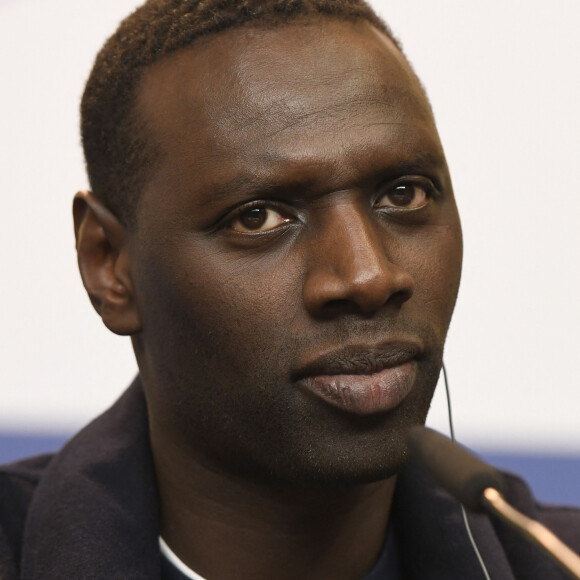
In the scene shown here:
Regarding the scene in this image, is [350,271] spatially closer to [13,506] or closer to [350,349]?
[350,349]

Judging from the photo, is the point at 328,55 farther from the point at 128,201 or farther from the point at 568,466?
the point at 568,466

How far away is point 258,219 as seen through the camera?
144 centimetres

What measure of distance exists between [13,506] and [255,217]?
0.70 m

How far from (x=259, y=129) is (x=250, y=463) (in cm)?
52

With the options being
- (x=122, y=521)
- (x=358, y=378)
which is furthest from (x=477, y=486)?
(x=122, y=521)

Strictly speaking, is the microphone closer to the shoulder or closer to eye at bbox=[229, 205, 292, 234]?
eye at bbox=[229, 205, 292, 234]

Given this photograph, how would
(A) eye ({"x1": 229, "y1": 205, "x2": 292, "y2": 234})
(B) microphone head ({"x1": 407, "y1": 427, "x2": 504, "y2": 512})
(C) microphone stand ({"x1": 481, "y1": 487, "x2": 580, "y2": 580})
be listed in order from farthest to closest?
1. (A) eye ({"x1": 229, "y1": 205, "x2": 292, "y2": 234})
2. (B) microphone head ({"x1": 407, "y1": 427, "x2": 504, "y2": 512})
3. (C) microphone stand ({"x1": 481, "y1": 487, "x2": 580, "y2": 580})

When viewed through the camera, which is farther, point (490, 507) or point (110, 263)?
point (110, 263)

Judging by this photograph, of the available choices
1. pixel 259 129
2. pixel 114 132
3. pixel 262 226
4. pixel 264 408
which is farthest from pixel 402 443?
pixel 114 132

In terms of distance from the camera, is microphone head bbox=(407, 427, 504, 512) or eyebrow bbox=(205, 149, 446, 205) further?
eyebrow bbox=(205, 149, 446, 205)

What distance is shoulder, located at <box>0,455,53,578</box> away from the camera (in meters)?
1.57

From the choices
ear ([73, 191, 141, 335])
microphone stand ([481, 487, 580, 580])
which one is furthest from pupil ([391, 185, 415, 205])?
microphone stand ([481, 487, 580, 580])

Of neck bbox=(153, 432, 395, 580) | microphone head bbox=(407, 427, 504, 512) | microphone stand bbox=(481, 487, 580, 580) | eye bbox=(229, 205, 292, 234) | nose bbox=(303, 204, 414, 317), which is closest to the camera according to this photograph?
microphone stand bbox=(481, 487, 580, 580)

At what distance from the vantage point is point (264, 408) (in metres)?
1.40
